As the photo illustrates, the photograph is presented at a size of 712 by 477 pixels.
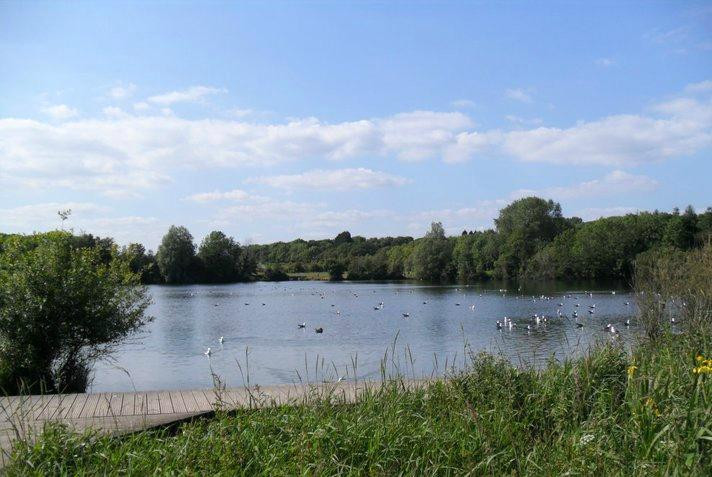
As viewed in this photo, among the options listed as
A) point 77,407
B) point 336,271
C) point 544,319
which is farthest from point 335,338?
point 336,271

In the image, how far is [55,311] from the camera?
11.2 meters

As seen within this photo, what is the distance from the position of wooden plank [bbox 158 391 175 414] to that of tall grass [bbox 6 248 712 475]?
78cm

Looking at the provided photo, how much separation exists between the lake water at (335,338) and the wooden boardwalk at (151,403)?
19.2 inches

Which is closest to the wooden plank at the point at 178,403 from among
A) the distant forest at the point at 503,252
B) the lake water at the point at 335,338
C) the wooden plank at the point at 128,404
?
the wooden plank at the point at 128,404

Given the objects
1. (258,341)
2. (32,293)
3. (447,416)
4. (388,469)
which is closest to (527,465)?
(388,469)

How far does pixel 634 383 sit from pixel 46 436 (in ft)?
15.7

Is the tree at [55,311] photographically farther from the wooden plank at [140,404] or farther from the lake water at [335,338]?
the wooden plank at [140,404]

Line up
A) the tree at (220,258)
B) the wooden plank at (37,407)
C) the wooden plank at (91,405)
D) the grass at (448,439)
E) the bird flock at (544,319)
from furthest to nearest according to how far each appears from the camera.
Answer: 1. the tree at (220,258)
2. the bird flock at (544,319)
3. the wooden plank at (91,405)
4. the wooden plank at (37,407)
5. the grass at (448,439)

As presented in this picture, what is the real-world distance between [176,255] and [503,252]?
40597 millimetres

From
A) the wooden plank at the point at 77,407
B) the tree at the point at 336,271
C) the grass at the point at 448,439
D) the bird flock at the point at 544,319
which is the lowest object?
the bird flock at the point at 544,319

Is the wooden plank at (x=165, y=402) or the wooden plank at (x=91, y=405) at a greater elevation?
the wooden plank at (x=91, y=405)

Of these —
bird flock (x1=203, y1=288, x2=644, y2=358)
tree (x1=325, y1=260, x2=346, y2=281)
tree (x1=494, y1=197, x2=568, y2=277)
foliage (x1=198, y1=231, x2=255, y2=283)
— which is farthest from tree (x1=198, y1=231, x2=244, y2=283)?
bird flock (x1=203, y1=288, x2=644, y2=358)

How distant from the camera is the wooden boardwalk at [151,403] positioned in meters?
6.41

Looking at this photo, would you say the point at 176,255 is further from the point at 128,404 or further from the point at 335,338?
the point at 128,404
